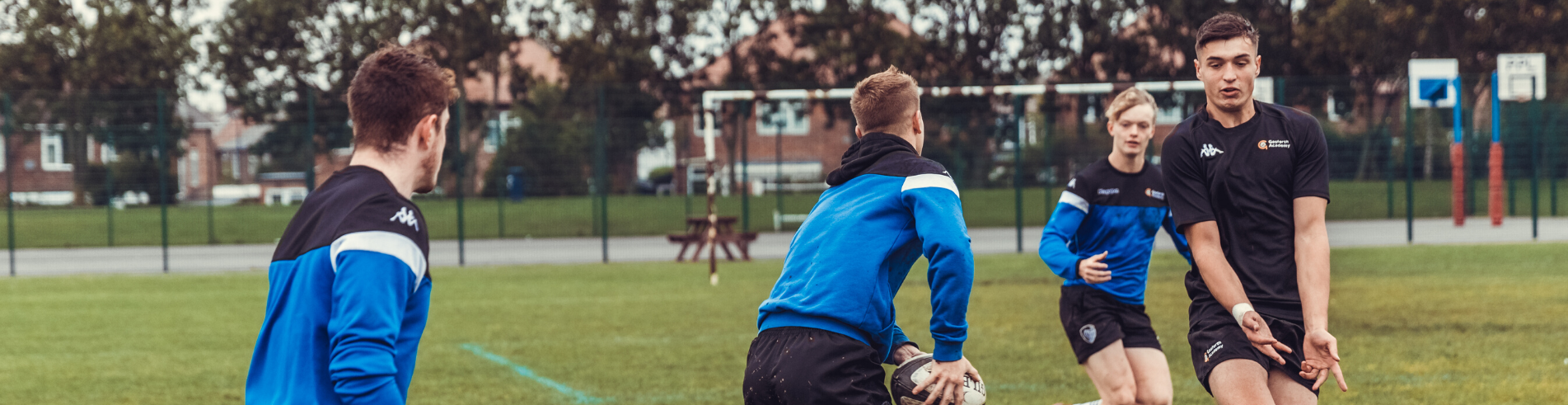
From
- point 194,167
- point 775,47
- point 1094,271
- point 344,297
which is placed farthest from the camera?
point 775,47

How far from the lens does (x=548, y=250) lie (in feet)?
61.9

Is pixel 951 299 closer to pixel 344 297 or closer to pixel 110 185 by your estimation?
pixel 344 297

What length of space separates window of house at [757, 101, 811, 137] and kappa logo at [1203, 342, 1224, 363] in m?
16.4

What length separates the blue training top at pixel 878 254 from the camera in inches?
121

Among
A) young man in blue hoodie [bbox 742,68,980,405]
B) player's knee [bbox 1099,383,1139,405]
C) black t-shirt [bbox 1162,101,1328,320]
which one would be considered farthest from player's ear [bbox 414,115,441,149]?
player's knee [bbox 1099,383,1139,405]

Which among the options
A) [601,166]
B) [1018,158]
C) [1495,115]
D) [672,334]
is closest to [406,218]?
[672,334]

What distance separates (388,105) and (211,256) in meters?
18.7

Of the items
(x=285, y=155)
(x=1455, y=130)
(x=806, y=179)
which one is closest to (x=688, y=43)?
(x=806, y=179)

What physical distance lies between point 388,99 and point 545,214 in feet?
56.7

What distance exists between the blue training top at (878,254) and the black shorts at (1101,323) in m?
2.14

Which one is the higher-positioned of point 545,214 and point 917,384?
point 545,214

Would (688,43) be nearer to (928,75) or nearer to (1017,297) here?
(928,75)

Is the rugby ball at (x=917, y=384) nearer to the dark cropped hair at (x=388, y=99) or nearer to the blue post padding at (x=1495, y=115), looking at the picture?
the dark cropped hair at (x=388, y=99)

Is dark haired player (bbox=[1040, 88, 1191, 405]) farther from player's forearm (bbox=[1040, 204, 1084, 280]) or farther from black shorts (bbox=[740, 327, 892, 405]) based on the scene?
black shorts (bbox=[740, 327, 892, 405])
